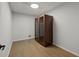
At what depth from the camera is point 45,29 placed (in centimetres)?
438

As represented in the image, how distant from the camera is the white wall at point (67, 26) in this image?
3066 mm

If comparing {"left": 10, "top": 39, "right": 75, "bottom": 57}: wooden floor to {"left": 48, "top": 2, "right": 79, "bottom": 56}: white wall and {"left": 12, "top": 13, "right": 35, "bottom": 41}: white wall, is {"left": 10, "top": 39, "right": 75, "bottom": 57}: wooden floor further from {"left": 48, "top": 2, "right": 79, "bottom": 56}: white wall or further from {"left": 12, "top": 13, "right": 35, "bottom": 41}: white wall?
{"left": 12, "top": 13, "right": 35, "bottom": 41}: white wall

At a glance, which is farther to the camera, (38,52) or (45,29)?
(45,29)

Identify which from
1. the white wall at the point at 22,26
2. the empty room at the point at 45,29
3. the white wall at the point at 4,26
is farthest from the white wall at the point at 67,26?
the white wall at the point at 22,26

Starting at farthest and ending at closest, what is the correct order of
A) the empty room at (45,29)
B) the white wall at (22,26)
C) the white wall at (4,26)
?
the white wall at (22,26)
the empty room at (45,29)
the white wall at (4,26)

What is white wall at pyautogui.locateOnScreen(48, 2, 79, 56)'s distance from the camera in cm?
307

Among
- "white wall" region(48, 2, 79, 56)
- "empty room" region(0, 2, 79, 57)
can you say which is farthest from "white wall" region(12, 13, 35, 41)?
"white wall" region(48, 2, 79, 56)

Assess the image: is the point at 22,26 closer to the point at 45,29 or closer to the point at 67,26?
the point at 45,29

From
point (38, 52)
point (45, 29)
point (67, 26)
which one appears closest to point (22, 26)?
point (45, 29)

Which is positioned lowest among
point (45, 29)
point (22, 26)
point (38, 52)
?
point (38, 52)

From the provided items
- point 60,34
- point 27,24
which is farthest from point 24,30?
point 60,34

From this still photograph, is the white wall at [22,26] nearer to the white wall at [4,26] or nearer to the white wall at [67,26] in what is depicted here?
the white wall at [67,26]

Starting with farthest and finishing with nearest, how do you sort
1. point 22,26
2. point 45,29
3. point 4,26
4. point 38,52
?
point 22,26, point 45,29, point 38,52, point 4,26

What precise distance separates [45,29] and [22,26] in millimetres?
2374
